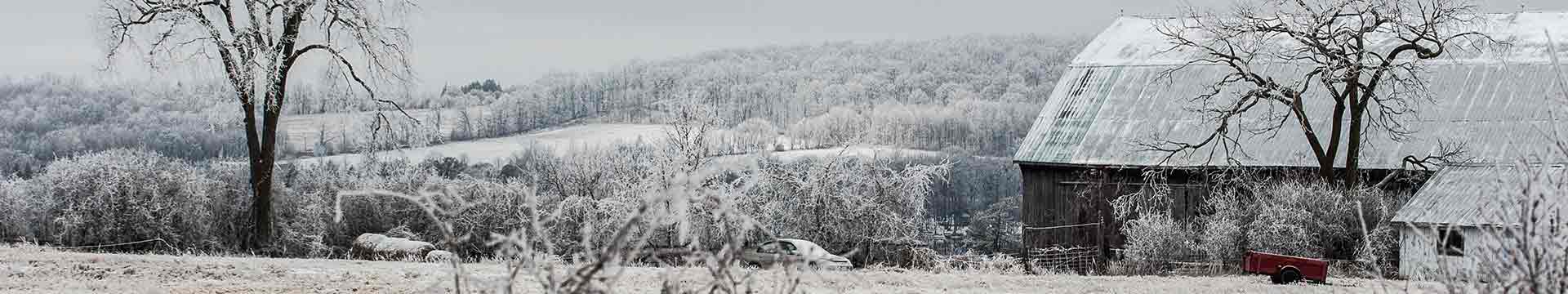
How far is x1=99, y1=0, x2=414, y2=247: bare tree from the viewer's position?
2388 cm

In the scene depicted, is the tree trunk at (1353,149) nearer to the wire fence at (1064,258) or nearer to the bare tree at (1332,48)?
the bare tree at (1332,48)

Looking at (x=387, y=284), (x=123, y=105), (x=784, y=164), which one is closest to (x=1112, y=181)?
(x=784, y=164)

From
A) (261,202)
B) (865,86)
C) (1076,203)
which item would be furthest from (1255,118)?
(865,86)

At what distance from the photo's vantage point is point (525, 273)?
15.8 meters

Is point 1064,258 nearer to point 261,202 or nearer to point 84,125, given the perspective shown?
point 261,202

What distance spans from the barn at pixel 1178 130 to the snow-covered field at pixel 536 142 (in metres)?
39.5

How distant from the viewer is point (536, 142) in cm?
9025

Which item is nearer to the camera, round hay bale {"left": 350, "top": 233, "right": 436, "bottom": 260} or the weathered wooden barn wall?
round hay bale {"left": 350, "top": 233, "right": 436, "bottom": 260}

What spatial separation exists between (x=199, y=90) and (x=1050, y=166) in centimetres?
1494

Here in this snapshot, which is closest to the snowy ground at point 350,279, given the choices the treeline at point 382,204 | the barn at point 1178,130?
the treeline at point 382,204

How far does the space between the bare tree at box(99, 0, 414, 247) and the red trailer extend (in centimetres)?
1376

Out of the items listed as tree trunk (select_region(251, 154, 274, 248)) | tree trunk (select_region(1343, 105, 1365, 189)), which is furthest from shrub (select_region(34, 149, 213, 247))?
tree trunk (select_region(1343, 105, 1365, 189))

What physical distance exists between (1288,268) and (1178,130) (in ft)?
43.2

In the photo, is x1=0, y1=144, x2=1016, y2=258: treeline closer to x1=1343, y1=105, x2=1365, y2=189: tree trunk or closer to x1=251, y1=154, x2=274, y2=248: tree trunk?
x1=251, y1=154, x2=274, y2=248: tree trunk
